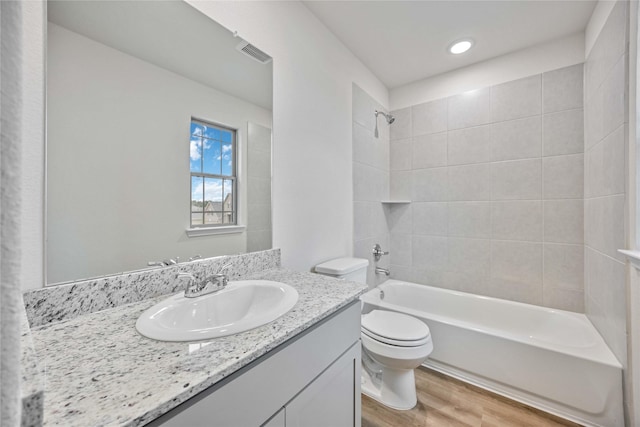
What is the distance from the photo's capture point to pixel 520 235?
215 cm

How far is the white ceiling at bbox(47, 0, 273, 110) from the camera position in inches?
33.9

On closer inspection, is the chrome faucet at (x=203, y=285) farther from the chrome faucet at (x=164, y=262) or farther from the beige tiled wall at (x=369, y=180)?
the beige tiled wall at (x=369, y=180)

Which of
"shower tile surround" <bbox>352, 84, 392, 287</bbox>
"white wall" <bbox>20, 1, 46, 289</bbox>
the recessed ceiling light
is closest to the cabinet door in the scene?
"white wall" <bbox>20, 1, 46, 289</bbox>

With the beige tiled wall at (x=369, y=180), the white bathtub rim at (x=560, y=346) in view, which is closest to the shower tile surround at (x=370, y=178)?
the beige tiled wall at (x=369, y=180)

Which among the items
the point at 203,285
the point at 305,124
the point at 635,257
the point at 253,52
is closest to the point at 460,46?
the point at 305,124

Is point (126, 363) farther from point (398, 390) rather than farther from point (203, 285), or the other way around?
point (398, 390)

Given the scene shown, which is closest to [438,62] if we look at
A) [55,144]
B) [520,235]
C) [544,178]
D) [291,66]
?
[544,178]

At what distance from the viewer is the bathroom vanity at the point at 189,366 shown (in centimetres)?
48

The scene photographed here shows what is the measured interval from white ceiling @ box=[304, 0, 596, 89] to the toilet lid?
206 centimetres

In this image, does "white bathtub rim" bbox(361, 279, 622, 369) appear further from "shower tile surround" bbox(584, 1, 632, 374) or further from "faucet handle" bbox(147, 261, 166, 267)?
"faucet handle" bbox(147, 261, 166, 267)

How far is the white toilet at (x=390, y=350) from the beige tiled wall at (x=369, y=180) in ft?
1.73

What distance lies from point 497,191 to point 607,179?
737mm

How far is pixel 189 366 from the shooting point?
572 millimetres

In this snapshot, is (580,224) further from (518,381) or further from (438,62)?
(438,62)
